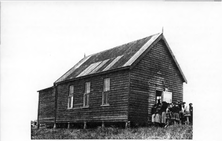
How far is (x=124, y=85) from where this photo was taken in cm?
2320

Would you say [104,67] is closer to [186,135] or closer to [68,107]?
[68,107]

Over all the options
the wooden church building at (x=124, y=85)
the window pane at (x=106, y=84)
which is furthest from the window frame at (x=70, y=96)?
the window pane at (x=106, y=84)

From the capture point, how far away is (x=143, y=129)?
2119cm

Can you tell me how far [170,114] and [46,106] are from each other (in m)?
12.7

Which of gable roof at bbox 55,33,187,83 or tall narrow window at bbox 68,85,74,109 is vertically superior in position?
gable roof at bbox 55,33,187,83

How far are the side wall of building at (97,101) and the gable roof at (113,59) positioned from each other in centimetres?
55

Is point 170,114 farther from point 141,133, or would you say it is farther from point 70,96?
point 70,96

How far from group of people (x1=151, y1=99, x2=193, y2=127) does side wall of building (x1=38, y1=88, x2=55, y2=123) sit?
10.5 m

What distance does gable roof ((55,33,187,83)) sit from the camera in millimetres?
24073

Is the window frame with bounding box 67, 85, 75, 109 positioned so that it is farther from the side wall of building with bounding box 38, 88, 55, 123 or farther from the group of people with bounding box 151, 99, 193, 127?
the group of people with bounding box 151, 99, 193, 127

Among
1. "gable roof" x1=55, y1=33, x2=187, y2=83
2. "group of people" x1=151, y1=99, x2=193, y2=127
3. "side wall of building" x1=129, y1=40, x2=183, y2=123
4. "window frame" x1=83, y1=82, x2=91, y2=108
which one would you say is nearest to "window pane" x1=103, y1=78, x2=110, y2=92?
"gable roof" x1=55, y1=33, x2=187, y2=83

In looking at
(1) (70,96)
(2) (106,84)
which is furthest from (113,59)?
(1) (70,96)
